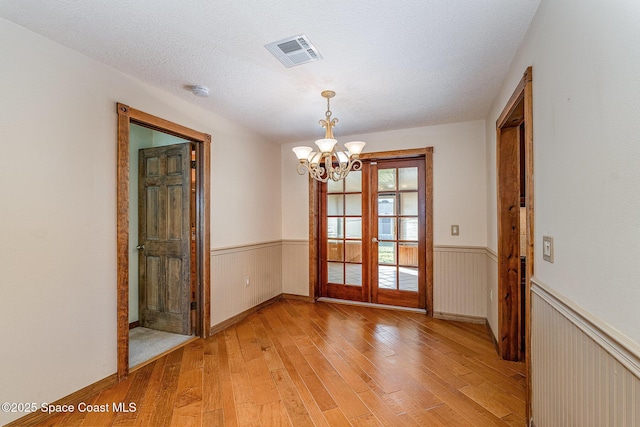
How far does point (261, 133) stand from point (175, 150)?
3.98 ft

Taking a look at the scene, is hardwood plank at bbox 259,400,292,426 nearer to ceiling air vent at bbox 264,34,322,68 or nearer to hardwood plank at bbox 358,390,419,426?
hardwood plank at bbox 358,390,419,426

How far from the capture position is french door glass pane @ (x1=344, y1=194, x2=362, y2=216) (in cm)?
429

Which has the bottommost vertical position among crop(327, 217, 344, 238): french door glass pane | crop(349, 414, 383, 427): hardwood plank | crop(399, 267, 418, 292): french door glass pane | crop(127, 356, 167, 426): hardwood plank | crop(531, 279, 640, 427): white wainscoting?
crop(127, 356, 167, 426): hardwood plank

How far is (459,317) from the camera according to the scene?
3.63m

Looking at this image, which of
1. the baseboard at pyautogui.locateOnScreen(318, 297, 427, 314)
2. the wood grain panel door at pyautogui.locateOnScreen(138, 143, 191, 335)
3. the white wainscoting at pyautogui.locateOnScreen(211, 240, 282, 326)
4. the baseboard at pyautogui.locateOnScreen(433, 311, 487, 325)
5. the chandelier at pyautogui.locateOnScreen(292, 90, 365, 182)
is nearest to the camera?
the chandelier at pyautogui.locateOnScreen(292, 90, 365, 182)

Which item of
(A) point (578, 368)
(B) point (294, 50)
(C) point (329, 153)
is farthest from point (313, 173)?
(A) point (578, 368)

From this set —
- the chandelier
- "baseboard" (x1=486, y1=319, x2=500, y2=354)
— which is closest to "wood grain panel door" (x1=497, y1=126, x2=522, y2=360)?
"baseboard" (x1=486, y1=319, x2=500, y2=354)

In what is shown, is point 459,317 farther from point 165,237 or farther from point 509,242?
point 165,237

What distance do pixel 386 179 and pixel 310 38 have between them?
2538 mm

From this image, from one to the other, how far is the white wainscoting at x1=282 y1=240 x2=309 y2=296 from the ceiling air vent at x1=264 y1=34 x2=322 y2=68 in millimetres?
2844

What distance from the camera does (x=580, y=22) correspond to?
1.13 m

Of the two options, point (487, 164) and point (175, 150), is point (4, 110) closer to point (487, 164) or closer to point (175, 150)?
point (175, 150)

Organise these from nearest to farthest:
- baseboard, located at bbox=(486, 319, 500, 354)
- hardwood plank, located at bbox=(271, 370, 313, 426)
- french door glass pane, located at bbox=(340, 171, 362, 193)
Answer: hardwood plank, located at bbox=(271, 370, 313, 426)
baseboard, located at bbox=(486, 319, 500, 354)
french door glass pane, located at bbox=(340, 171, 362, 193)

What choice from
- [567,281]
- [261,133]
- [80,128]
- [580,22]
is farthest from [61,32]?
[567,281]
